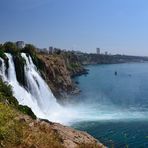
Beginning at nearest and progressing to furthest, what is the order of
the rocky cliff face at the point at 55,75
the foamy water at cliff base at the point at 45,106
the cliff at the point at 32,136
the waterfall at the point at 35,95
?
the cliff at the point at 32,136 → the foamy water at cliff base at the point at 45,106 → the waterfall at the point at 35,95 → the rocky cliff face at the point at 55,75

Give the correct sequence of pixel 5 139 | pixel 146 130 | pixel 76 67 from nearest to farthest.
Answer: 1. pixel 5 139
2. pixel 146 130
3. pixel 76 67

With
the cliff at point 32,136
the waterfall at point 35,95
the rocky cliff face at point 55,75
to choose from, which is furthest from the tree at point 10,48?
the cliff at point 32,136

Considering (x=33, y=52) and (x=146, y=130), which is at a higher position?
(x=33, y=52)

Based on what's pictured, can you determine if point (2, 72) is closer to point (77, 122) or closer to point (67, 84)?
point (77, 122)

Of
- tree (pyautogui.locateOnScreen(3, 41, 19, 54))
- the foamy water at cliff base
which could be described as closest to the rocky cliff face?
tree (pyautogui.locateOnScreen(3, 41, 19, 54))

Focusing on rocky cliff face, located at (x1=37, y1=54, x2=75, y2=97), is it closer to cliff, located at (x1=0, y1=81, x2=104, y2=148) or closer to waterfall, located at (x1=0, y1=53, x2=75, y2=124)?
waterfall, located at (x1=0, y1=53, x2=75, y2=124)

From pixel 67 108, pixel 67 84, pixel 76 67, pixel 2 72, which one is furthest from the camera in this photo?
pixel 76 67

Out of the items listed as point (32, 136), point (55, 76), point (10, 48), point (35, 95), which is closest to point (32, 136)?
point (32, 136)

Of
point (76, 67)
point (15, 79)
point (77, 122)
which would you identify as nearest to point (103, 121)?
point (77, 122)

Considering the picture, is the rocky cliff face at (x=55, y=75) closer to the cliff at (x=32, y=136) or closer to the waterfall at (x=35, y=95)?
the waterfall at (x=35, y=95)
